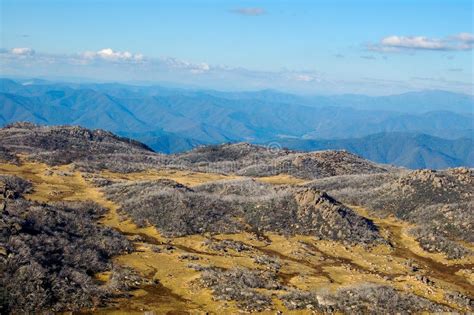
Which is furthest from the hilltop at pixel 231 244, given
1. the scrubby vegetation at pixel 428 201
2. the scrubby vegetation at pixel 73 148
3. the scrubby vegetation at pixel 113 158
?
the scrubby vegetation at pixel 113 158

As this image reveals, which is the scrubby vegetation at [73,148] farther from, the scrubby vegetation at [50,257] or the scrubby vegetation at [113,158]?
the scrubby vegetation at [50,257]

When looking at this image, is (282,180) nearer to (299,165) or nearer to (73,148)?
(299,165)

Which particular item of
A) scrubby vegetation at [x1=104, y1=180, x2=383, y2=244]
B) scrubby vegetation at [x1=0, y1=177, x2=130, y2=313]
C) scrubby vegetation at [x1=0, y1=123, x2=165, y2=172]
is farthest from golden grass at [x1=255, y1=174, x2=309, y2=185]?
scrubby vegetation at [x1=0, y1=177, x2=130, y2=313]

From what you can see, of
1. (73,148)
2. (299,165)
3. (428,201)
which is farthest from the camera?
(73,148)

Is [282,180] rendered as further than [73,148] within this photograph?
No

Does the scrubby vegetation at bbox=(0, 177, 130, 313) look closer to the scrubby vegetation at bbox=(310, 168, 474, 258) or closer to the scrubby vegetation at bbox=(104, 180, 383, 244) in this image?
the scrubby vegetation at bbox=(104, 180, 383, 244)

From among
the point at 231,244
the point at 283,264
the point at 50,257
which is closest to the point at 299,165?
→ the point at 231,244
